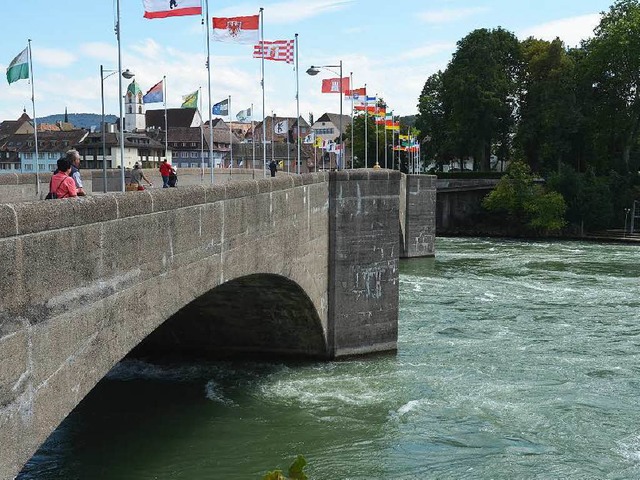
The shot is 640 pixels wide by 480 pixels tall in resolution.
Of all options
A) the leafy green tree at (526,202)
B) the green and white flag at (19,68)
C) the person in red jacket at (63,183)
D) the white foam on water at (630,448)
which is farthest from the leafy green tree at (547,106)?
the person in red jacket at (63,183)

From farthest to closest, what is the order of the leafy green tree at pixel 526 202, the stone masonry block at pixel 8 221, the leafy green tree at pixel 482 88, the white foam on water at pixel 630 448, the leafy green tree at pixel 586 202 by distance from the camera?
the leafy green tree at pixel 482 88 → the leafy green tree at pixel 586 202 → the leafy green tree at pixel 526 202 → the white foam on water at pixel 630 448 → the stone masonry block at pixel 8 221

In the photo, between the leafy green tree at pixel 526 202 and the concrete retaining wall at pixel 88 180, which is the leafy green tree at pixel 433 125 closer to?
the leafy green tree at pixel 526 202

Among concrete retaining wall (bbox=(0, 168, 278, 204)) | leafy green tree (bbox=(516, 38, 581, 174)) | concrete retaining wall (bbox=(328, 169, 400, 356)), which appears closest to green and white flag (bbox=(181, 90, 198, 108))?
concrete retaining wall (bbox=(0, 168, 278, 204))

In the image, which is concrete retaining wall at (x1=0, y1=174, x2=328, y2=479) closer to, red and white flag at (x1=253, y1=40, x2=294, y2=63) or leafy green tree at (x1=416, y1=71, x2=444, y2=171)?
red and white flag at (x1=253, y1=40, x2=294, y2=63)

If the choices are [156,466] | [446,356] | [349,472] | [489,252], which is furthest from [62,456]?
[489,252]

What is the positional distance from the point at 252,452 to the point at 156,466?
5.86 ft

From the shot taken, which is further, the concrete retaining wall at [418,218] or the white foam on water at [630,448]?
the concrete retaining wall at [418,218]

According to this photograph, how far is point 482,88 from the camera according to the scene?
7131cm

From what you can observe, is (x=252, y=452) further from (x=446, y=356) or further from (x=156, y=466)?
(x=446, y=356)

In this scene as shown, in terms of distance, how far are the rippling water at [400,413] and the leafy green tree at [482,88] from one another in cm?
4602

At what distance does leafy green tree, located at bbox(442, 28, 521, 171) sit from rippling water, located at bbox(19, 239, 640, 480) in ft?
151

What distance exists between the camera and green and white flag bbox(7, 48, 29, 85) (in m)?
18.1

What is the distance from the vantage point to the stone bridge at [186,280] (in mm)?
7516

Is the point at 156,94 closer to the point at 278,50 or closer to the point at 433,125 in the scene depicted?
the point at 278,50
